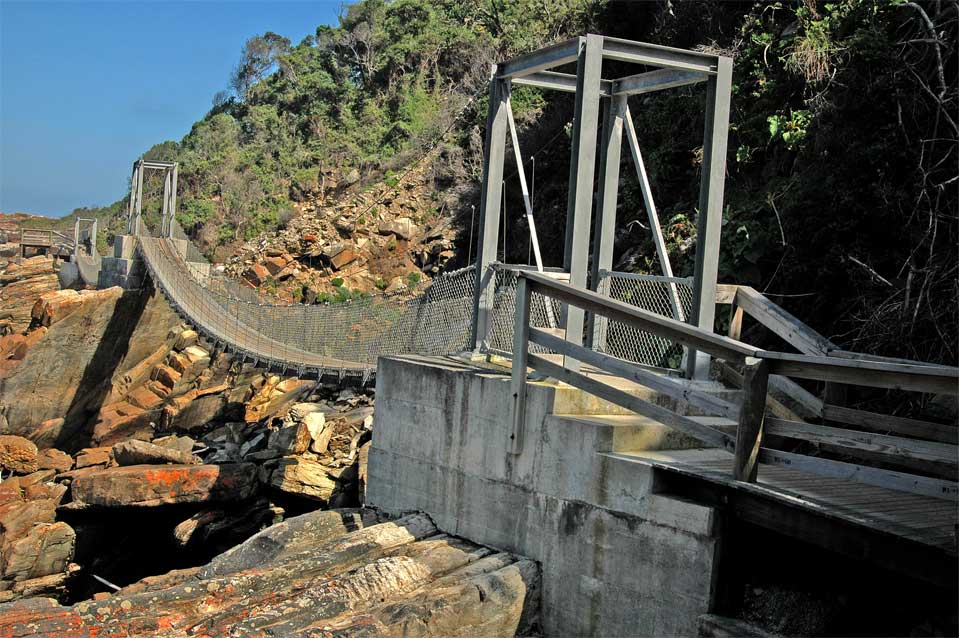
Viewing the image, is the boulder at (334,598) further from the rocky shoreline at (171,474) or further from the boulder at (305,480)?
the boulder at (305,480)

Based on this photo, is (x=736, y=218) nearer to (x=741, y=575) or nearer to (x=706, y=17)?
(x=706, y=17)

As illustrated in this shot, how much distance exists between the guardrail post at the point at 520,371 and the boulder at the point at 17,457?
483 inches

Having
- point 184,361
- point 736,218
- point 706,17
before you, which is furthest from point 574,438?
point 184,361

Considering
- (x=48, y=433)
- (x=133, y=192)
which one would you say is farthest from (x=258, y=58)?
(x=48, y=433)

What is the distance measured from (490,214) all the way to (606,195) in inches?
36.4

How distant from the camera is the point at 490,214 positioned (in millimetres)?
6734

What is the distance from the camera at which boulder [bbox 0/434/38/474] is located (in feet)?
49.3

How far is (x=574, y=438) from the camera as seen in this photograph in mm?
5164

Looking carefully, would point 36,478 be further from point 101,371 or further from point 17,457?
point 101,371

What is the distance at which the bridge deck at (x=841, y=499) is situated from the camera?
151 inches

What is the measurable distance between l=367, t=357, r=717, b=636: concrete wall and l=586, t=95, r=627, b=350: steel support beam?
128cm

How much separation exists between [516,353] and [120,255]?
77.0 feet

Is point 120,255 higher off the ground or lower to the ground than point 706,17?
lower

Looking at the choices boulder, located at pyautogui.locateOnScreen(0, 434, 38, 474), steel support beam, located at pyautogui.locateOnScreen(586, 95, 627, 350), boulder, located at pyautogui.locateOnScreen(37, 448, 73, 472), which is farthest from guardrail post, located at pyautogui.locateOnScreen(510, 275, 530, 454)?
boulder, located at pyautogui.locateOnScreen(0, 434, 38, 474)
